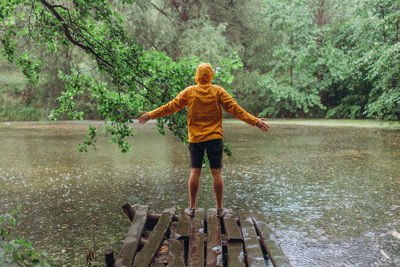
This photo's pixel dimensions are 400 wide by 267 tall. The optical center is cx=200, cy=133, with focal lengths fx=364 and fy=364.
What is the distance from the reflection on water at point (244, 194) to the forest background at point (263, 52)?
13.0 m

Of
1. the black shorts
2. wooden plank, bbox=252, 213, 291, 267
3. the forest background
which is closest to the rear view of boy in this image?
the black shorts

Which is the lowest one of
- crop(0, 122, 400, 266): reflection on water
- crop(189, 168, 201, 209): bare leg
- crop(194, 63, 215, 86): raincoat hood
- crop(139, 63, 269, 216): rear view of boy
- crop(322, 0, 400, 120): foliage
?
crop(0, 122, 400, 266): reflection on water

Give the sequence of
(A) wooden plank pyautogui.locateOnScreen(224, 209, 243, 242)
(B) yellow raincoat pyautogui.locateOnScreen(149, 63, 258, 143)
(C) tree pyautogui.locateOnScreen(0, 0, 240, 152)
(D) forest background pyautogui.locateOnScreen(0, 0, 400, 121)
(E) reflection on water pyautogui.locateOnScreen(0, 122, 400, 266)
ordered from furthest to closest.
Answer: (D) forest background pyautogui.locateOnScreen(0, 0, 400, 121), (C) tree pyautogui.locateOnScreen(0, 0, 240, 152), (B) yellow raincoat pyautogui.locateOnScreen(149, 63, 258, 143), (E) reflection on water pyautogui.locateOnScreen(0, 122, 400, 266), (A) wooden plank pyautogui.locateOnScreen(224, 209, 243, 242)

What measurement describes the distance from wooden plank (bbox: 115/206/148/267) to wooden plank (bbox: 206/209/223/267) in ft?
A: 2.16

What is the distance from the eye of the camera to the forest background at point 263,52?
2267 centimetres

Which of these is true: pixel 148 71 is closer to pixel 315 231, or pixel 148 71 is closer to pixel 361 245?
pixel 315 231

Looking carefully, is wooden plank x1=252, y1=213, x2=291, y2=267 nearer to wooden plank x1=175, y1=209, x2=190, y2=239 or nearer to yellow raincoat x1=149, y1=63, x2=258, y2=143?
wooden plank x1=175, y1=209, x2=190, y2=239

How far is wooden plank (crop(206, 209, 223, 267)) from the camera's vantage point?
3.06 metres

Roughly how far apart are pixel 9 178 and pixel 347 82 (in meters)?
23.9

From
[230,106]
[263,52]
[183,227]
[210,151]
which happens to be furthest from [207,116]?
[263,52]

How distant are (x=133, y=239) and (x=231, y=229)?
96cm

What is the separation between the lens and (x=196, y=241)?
339 centimetres

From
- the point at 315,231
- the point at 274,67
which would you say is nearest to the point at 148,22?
the point at 274,67

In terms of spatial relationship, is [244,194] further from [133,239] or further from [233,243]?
[133,239]
